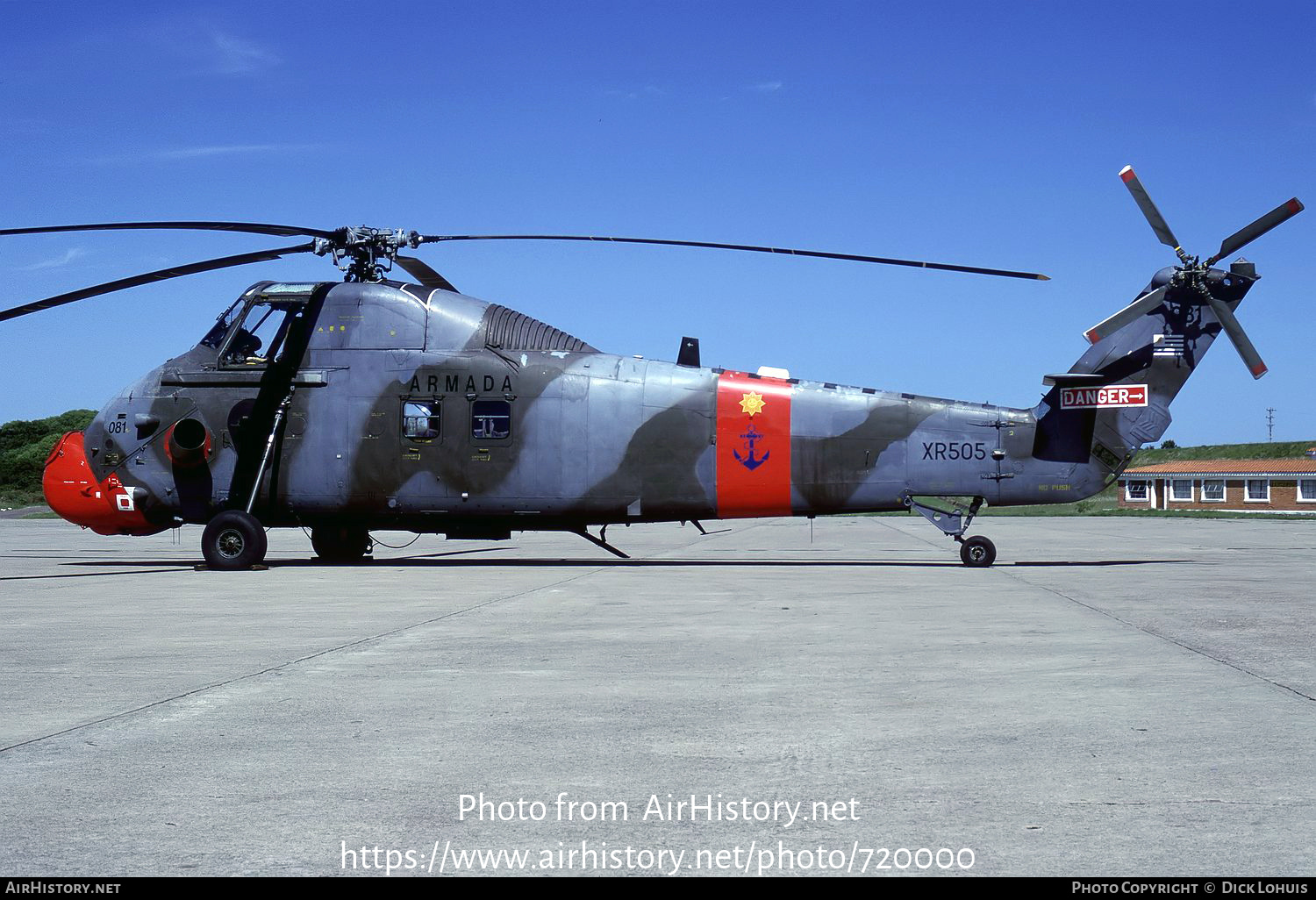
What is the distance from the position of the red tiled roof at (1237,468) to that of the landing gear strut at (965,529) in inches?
2706

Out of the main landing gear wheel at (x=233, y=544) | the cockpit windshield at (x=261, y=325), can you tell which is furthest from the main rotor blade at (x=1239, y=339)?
the main landing gear wheel at (x=233, y=544)

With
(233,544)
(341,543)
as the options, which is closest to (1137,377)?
(341,543)

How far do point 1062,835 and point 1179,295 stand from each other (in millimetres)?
17728

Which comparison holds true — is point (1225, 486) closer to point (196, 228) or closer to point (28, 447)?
point (196, 228)

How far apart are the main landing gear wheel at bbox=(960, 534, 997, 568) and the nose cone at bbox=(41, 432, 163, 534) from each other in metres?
14.2

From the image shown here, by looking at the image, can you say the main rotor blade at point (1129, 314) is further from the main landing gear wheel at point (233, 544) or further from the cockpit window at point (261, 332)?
the main landing gear wheel at point (233, 544)

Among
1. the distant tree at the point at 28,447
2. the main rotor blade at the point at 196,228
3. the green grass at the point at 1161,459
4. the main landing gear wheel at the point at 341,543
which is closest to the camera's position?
the main rotor blade at the point at 196,228

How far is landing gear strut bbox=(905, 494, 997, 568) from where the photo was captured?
20.1m

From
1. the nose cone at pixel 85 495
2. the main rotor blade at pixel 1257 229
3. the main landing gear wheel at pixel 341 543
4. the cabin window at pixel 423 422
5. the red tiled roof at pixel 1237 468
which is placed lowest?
the main landing gear wheel at pixel 341 543

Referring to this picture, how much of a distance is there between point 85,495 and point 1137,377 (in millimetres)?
18203

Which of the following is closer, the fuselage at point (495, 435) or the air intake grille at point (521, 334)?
the fuselage at point (495, 435)

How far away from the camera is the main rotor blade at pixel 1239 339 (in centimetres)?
1970

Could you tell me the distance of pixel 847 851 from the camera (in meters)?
4.20

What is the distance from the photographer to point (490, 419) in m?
20.1
